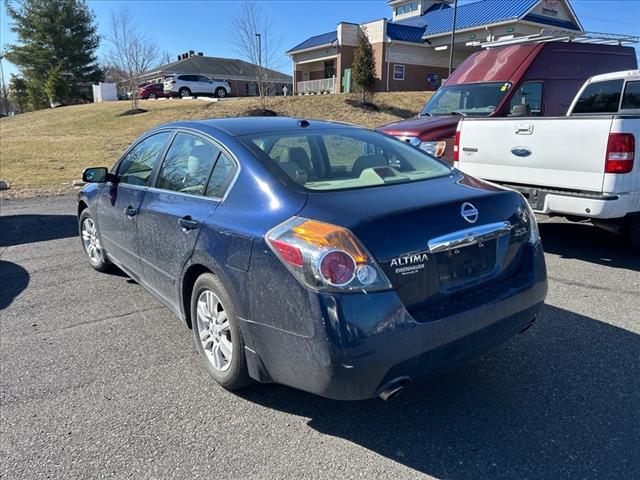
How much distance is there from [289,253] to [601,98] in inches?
303

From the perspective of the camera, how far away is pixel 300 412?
2.93m

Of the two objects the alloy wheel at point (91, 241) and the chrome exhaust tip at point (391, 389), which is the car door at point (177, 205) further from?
the alloy wheel at point (91, 241)

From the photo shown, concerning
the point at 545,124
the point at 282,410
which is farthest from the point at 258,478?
the point at 545,124

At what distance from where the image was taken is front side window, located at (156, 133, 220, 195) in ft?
10.7

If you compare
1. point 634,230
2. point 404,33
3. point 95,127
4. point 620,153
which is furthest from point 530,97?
point 404,33

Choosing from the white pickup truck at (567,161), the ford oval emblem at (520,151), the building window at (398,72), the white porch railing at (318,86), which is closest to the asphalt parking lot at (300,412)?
the white pickup truck at (567,161)

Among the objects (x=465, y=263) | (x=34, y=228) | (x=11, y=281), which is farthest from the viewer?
(x=34, y=228)

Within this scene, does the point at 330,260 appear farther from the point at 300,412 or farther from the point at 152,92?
the point at 152,92

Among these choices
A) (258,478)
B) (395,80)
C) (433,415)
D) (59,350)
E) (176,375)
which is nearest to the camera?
(258,478)

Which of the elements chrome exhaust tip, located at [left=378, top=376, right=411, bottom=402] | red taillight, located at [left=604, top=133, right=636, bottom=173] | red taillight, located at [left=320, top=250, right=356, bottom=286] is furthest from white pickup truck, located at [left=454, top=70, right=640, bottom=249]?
red taillight, located at [left=320, top=250, right=356, bottom=286]

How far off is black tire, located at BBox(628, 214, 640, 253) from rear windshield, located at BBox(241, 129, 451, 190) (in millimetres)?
3079

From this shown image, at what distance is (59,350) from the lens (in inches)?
146

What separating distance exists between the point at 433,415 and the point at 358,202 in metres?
1.29

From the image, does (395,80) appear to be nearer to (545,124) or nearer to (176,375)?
(545,124)
